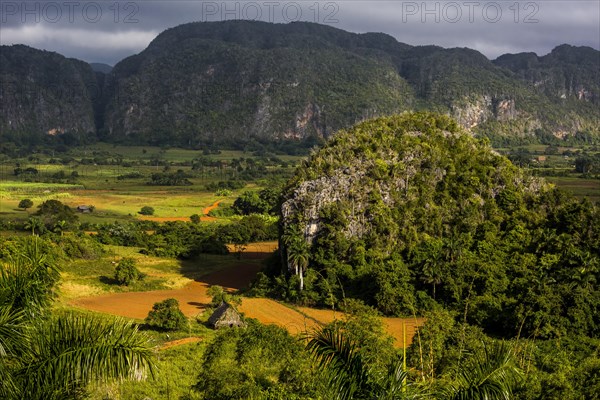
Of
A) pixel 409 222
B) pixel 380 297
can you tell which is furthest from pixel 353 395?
pixel 409 222

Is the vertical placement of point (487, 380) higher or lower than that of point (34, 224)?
higher

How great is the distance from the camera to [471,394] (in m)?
8.74

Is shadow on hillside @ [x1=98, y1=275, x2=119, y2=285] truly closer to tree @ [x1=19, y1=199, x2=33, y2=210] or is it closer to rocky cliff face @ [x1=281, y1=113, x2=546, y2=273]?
rocky cliff face @ [x1=281, y1=113, x2=546, y2=273]

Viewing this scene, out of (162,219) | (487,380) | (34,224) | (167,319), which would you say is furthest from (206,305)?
(162,219)

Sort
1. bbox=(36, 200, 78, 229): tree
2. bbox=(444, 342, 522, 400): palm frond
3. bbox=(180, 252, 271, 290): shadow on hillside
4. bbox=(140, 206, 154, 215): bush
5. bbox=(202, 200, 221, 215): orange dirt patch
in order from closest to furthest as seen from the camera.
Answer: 1. bbox=(444, 342, 522, 400): palm frond
2. bbox=(180, 252, 271, 290): shadow on hillside
3. bbox=(36, 200, 78, 229): tree
4. bbox=(140, 206, 154, 215): bush
5. bbox=(202, 200, 221, 215): orange dirt patch

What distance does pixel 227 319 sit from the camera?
1476 inches

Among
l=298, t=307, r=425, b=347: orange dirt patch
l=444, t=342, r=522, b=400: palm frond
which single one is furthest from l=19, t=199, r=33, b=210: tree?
l=444, t=342, r=522, b=400: palm frond

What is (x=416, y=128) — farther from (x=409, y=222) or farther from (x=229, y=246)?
(x=229, y=246)

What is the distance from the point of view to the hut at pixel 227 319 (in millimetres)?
37219

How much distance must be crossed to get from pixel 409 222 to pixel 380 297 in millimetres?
8216

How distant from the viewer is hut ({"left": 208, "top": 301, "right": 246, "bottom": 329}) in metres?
37.2

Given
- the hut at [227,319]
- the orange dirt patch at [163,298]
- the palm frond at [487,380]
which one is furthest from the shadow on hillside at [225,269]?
the palm frond at [487,380]

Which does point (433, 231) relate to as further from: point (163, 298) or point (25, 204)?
point (25, 204)

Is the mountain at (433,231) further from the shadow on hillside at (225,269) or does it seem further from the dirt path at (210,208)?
the dirt path at (210,208)
